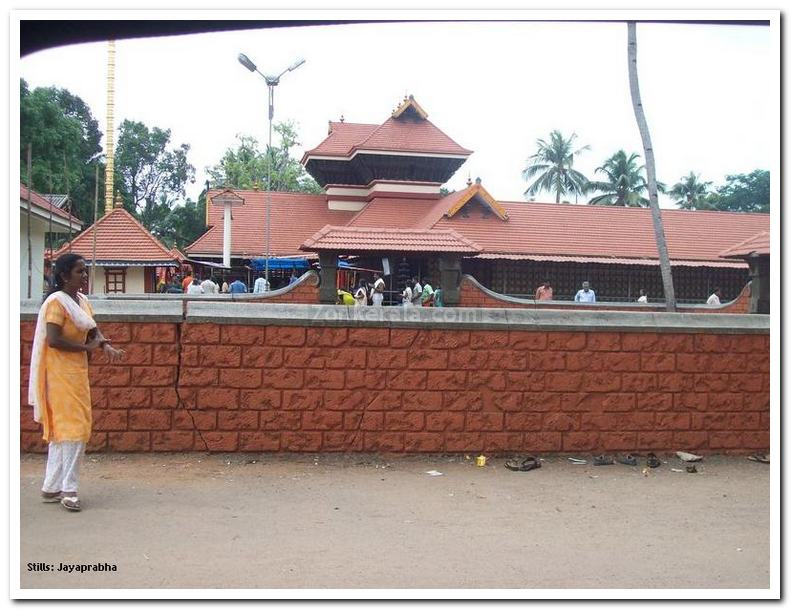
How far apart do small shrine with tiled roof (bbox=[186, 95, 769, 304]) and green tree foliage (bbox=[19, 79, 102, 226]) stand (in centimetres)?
481

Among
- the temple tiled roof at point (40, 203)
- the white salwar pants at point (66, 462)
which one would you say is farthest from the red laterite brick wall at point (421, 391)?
the temple tiled roof at point (40, 203)

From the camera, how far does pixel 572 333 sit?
710cm

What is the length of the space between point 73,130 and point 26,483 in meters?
20.3

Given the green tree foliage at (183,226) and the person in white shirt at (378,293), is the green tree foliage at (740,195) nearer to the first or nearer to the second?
the green tree foliage at (183,226)

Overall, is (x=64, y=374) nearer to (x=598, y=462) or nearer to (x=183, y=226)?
(x=598, y=462)

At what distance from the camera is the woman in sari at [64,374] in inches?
198

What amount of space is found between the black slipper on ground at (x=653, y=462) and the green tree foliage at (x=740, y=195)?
49.9 metres

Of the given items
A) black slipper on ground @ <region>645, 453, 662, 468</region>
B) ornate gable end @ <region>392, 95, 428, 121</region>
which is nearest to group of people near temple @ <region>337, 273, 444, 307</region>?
ornate gable end @ <region>392, 95, 428, 121</region>

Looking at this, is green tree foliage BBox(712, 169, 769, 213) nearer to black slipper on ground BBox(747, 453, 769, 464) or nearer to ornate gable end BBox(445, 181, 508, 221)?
ornate gable end BBox(445, 181, 508, 221)

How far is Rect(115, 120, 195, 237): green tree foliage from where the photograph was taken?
5323cm

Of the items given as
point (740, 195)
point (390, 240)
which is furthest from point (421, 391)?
point (740, 195)

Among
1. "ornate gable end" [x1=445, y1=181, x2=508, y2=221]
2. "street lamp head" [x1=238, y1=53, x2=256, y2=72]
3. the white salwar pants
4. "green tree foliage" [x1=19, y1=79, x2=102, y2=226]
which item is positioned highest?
"street lamp head" [x1=238, y1=53, x2=256, y2=72]

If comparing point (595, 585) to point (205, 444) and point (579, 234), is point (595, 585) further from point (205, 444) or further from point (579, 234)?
point (579, 234)
